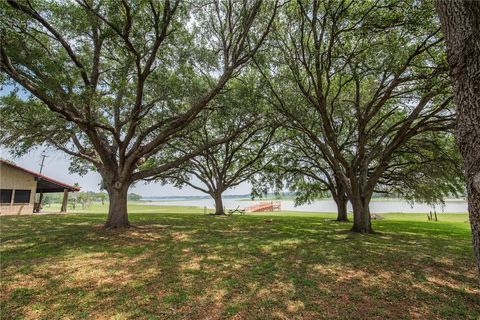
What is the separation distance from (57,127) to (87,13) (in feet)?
17.3

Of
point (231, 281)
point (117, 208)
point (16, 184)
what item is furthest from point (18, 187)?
point (231, 281)

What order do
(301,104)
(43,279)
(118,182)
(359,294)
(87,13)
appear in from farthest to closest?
(301,104)
(118,182)
(87,13)
(43,279)
(359,294)

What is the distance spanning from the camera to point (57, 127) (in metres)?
10.8

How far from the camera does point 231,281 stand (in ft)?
16.5

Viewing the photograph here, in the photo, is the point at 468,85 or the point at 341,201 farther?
the point at 341,201

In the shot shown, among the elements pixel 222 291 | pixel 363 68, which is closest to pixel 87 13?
pixel 222 291

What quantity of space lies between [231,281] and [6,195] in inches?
956

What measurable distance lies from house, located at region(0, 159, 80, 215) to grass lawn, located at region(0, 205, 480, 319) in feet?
53.0

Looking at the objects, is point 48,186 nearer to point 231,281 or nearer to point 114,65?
point 114,65

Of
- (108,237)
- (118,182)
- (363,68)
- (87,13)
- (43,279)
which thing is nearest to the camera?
(43,279)

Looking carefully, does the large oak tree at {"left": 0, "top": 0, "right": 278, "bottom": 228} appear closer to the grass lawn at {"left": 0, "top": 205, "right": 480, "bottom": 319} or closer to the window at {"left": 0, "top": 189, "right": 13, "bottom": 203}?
the grass lawn at {"left": 0, "top": 205, "right": 480, "bottom": 319}

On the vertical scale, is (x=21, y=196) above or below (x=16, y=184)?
below

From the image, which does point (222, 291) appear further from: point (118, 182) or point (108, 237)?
point (118, 182)

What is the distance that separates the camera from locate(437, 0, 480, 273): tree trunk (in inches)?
89.7
